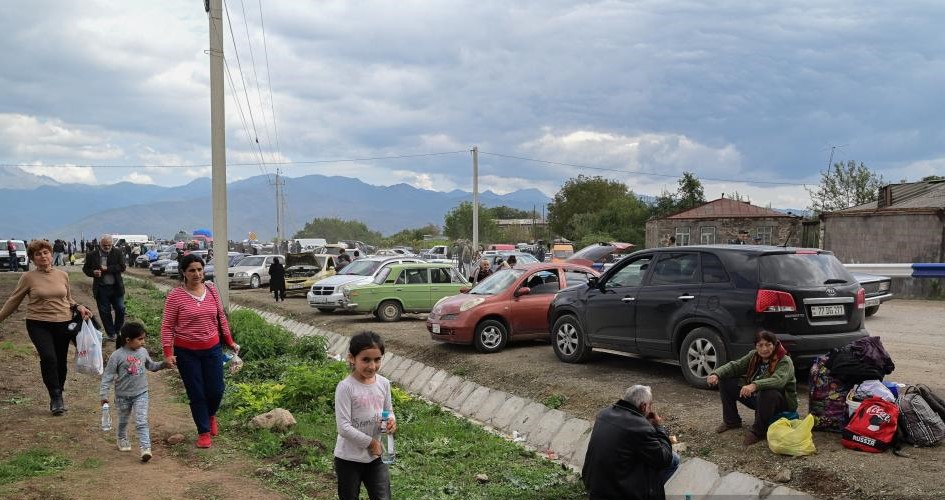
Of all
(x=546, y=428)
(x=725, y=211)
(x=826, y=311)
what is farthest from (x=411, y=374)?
(x=725, y=211)

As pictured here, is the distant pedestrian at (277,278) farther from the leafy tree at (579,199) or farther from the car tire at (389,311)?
the leafy tree at (579,199)

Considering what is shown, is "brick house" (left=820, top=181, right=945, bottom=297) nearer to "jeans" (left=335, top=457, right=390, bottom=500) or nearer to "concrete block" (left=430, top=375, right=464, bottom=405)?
"concrete block" (left=430, top=375, right=464, bottom=405)

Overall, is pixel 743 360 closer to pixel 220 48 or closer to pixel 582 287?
pixel 582 287

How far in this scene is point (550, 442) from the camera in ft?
28.5

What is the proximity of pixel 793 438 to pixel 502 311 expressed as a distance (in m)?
7.04

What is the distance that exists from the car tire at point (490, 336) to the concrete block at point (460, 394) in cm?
146

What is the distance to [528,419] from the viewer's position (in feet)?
30.9

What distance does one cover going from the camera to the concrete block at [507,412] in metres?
9.77

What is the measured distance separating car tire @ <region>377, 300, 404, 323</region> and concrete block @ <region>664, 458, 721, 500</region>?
497 inches

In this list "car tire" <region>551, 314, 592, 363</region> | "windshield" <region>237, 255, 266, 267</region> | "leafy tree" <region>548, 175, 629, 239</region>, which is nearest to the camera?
"car tire" <region>551, 314, 592, 363</region>

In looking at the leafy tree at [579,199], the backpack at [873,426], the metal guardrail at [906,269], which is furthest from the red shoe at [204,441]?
the leafy tree at [579,199]

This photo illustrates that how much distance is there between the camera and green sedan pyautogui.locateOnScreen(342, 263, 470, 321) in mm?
18766

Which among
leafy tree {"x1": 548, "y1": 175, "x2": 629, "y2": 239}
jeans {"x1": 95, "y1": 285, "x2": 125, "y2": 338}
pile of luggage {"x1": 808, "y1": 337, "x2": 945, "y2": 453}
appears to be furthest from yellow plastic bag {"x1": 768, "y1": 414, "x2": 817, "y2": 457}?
leafy tree {"x1": 548, "y1": 175, "x2": 629, "y2": 239}

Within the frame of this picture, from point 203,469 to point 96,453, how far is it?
1.07m
